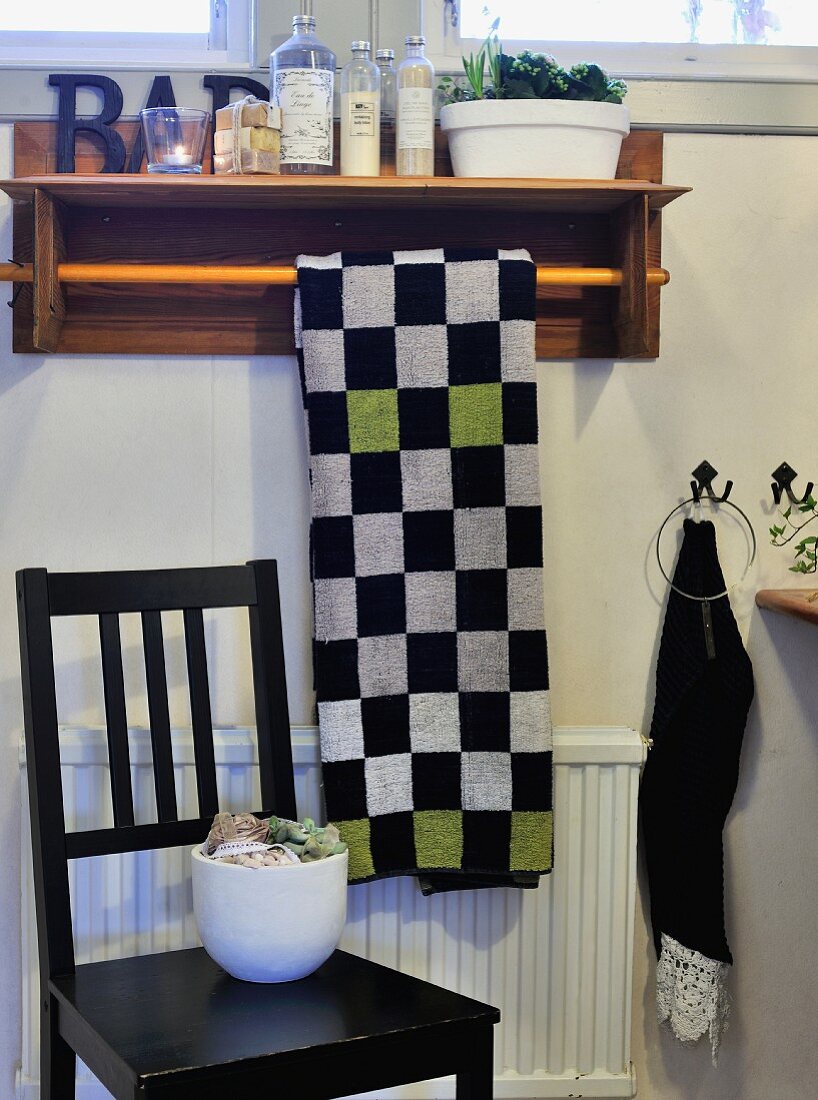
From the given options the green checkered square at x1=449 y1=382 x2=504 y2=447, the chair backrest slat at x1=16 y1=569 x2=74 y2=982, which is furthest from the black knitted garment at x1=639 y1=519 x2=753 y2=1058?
the chair backrest slat at x1=16 y1=569 x2=74 y2=982

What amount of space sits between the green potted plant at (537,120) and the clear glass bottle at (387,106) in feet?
0.35

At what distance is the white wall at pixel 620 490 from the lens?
1676mm

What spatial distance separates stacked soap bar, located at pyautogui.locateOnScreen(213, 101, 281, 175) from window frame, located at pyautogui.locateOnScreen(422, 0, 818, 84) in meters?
0.32

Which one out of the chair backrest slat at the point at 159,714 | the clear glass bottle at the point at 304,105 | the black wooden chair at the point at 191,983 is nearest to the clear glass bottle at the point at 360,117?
the clear glass bottle at the point at 304,105

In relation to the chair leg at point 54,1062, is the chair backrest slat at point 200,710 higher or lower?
higher

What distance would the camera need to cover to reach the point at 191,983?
135cm

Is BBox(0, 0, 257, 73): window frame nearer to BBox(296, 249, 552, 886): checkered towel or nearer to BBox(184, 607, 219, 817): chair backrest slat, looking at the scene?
BBox(296, 249, 552, 886): checkered towel

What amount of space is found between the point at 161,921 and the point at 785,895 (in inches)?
35.2

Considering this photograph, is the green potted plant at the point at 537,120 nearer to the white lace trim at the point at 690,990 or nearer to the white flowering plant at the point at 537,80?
the white flowering plant at the point at 537,80

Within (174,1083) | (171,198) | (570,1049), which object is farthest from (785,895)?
(171,198)

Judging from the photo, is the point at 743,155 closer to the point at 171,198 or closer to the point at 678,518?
the point at 678,518

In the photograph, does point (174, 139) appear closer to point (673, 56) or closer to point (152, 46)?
point (152, 46)

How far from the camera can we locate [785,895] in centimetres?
176

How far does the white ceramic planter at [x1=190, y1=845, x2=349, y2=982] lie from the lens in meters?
1.31
